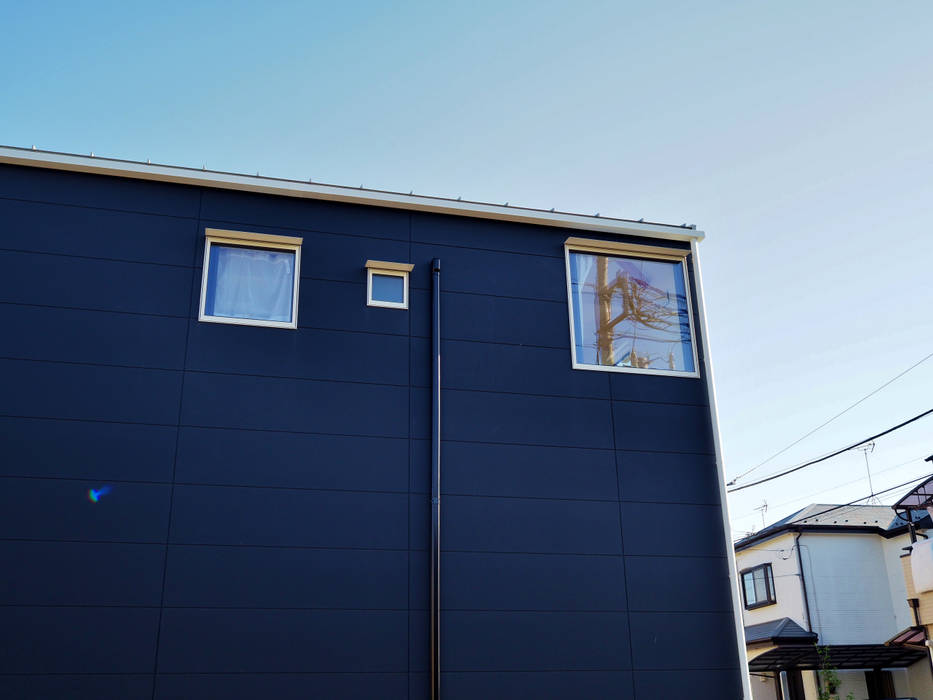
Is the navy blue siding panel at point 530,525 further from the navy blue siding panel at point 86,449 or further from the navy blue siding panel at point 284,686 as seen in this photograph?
the navy blue siding panel at point 86,449

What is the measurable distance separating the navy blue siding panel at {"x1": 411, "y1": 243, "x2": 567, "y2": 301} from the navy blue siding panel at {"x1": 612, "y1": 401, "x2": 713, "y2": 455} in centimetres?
149

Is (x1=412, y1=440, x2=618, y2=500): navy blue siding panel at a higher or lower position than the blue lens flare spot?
higher

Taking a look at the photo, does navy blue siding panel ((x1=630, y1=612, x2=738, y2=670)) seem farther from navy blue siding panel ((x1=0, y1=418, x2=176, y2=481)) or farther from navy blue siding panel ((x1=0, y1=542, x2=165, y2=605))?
navy blue siding panel ((x1=0, y1=418, x2=176, y2=481))

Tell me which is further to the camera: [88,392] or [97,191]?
[97,191]

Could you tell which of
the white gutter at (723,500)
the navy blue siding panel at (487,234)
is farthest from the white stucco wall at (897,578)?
the navy blue siding panel at (487,234)

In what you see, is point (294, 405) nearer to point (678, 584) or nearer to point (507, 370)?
point (507, 370)

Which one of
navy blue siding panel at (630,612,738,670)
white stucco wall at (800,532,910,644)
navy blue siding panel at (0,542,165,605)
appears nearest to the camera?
navy blue siding panel at (0,542,165,605)

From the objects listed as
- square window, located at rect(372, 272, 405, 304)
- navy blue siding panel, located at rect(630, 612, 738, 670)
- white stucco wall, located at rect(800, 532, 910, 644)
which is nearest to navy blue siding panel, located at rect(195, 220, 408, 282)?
square window, located at rect(372, 272, 405, 304)

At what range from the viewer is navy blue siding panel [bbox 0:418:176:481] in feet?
25.3

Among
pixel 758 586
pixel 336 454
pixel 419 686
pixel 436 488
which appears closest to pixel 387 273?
pixel 336 454

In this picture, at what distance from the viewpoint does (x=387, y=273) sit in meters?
9.21

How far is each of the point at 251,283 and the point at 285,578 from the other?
2958mm

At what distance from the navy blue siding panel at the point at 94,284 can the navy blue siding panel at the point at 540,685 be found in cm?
438

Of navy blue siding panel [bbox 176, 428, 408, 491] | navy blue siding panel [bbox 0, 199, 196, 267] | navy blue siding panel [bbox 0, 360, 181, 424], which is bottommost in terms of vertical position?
navy blue siding panel [bbox 176, 428, 408, 491]
